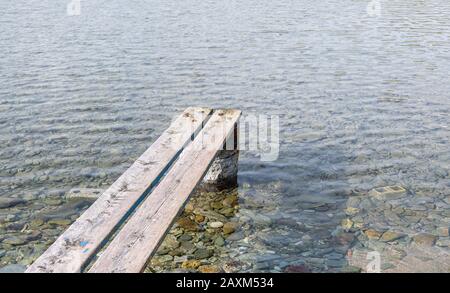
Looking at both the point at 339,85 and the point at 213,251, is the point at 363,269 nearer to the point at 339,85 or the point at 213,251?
the point at 213,251

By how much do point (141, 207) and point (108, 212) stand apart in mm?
461

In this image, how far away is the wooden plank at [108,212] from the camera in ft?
15.0

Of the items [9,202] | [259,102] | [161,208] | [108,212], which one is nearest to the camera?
[108,212]

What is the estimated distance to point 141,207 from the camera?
5766 millimetres

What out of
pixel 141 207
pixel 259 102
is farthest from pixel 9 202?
pixel 259 102

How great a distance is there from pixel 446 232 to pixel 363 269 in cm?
179

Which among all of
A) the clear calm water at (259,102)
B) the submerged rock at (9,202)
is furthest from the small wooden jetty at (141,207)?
the submerged rock at (9,202)

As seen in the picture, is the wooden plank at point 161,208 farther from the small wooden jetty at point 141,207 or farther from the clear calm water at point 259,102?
the clear calm water at point 259,102

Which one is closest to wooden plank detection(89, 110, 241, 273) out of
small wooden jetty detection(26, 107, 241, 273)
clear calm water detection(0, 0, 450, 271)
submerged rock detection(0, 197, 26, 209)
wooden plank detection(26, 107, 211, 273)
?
small wooden jetty detection(26, 107, 241, 273)

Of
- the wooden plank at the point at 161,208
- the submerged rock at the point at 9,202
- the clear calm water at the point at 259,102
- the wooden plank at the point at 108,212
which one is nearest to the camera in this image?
the wooden plank at the point at 108,212

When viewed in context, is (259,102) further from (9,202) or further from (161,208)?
(161,208)

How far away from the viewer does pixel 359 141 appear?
10609 millimetres

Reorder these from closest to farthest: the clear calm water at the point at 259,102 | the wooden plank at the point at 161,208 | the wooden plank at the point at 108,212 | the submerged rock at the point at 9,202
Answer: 1. the wooden plank at the point at 108,212
2. the wooden plank at the point at 161,208
3. the submerged rock at the point at 9,202
4. the clear calm water at the point at 259,102
